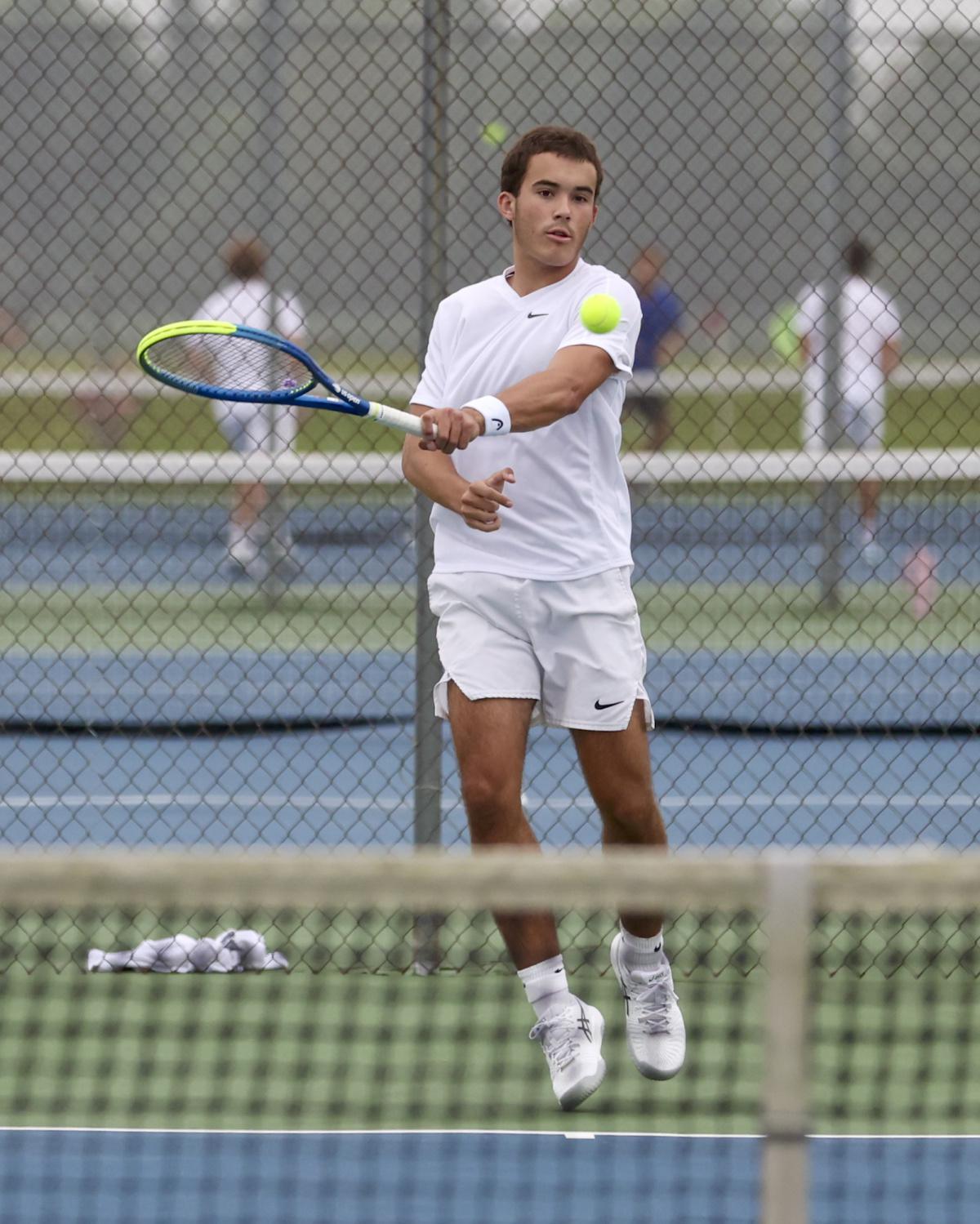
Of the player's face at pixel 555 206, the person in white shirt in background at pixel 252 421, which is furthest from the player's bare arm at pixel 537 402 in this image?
the person in white shirt in background at pixel 252 421

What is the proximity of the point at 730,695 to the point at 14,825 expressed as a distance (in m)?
3.52

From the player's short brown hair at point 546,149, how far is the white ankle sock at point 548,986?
1463 mm

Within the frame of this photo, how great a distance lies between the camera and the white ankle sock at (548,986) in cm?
397

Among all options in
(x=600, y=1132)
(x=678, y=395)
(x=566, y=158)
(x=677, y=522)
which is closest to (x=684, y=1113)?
(x=600, y=1132)

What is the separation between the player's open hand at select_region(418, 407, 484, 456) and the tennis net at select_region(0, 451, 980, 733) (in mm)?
1708

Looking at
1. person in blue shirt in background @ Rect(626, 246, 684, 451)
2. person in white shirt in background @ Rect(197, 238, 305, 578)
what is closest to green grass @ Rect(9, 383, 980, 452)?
person in blue shirt in background @ Rect(626, 246, 684, 451)

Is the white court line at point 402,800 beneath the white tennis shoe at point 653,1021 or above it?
beneath

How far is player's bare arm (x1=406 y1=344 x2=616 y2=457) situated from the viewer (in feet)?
12.3

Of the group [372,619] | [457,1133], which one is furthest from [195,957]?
[372,619]

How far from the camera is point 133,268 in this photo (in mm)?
19516

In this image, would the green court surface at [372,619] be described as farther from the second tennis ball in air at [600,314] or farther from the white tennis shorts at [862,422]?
the second tennis ball in air at [600,314]

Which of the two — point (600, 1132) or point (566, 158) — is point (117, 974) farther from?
point (566, 158)

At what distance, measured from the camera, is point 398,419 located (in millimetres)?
3885

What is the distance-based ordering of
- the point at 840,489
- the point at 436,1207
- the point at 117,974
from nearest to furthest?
the point at 436,1207 → the point at 117,974 → the point at 840,489
